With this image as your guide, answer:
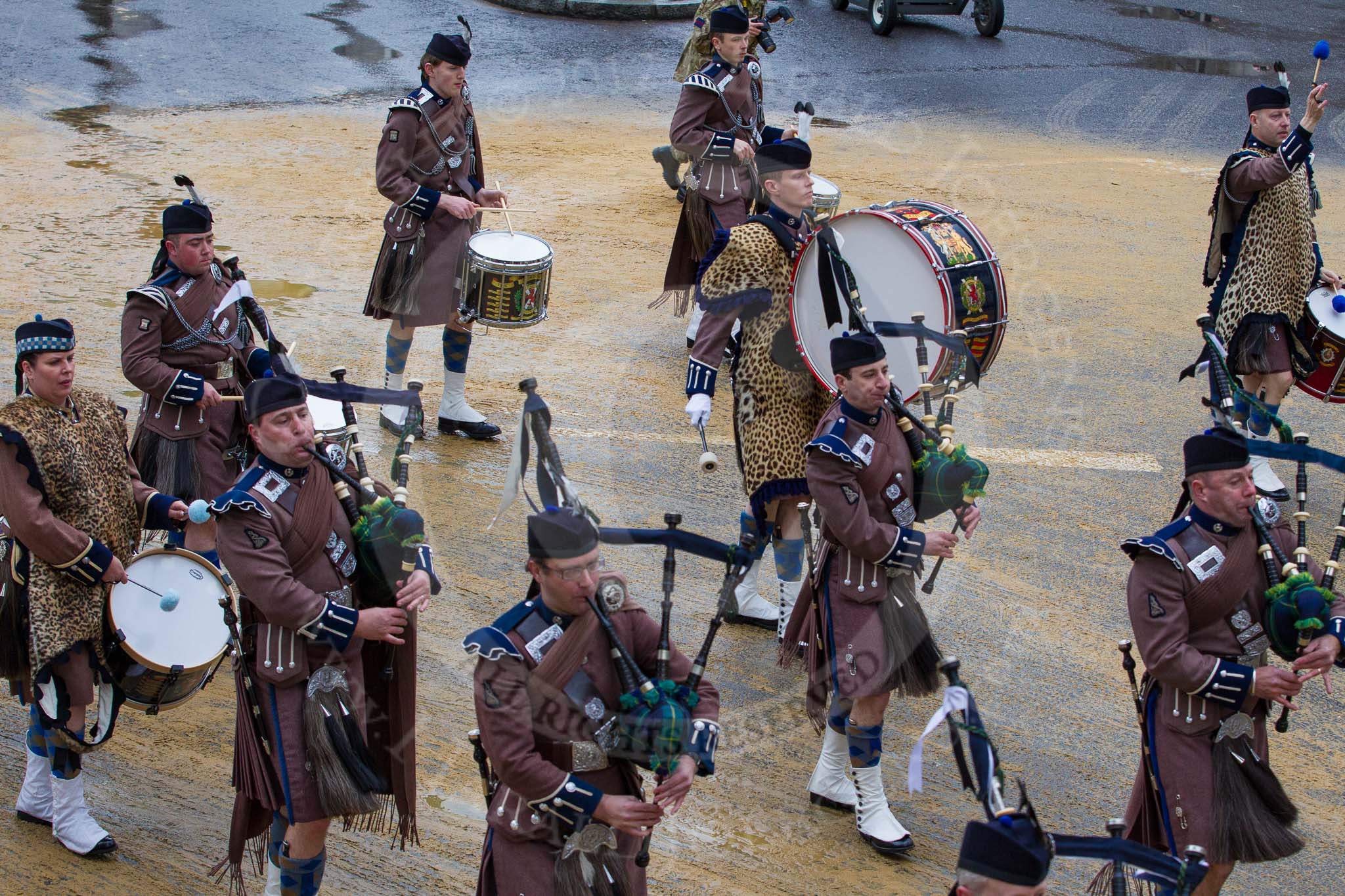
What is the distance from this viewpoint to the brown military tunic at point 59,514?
4824mm

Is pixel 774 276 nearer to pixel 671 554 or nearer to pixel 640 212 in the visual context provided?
pixel 671 554

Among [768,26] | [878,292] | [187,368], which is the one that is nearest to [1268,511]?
[878,292]

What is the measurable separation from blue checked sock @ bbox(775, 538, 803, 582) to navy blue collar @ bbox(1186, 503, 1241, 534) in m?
2.15

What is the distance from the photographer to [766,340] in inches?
240

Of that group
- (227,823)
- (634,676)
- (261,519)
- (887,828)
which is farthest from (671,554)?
(227,823)

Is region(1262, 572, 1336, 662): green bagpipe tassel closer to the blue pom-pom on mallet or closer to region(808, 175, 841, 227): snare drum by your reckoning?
the blue pom-pom on mallet

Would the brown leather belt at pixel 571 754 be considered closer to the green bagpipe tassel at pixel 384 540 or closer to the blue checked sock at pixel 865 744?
the green bagpipe tassel at pixel 384 540

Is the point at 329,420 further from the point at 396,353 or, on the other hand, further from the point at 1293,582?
the point at 1293,582

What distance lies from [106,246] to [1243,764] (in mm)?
8788

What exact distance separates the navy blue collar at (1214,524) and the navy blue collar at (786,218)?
2.39m

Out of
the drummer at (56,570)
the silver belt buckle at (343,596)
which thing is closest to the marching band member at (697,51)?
the drummer at (56,570)

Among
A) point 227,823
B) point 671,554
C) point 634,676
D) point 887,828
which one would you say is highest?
point 671,554

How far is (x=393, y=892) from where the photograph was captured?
4867 millimetres

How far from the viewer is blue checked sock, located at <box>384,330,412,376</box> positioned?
8.05 m
